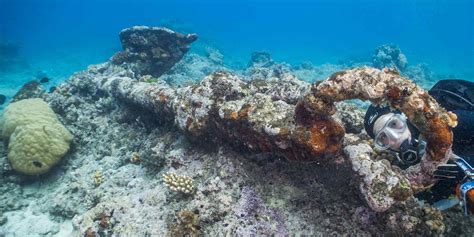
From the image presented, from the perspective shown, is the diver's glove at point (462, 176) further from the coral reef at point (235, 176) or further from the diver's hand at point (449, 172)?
the coral reef at point (235, 176)

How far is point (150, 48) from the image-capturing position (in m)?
15.1

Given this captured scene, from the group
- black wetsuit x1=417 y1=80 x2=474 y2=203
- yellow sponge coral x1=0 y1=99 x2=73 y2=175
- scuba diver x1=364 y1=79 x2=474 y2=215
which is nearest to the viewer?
scuba diver x1=364 y1=79 x2=474 y2=215

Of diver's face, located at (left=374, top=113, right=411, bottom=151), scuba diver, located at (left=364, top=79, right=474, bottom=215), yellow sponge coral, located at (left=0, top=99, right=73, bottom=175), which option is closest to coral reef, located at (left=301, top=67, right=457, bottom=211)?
scuba diver, located at (left=364, top=79, right=474, bottom=215)

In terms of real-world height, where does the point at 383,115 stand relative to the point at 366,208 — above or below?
Answer: above

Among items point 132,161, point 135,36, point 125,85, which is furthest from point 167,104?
point 135,36

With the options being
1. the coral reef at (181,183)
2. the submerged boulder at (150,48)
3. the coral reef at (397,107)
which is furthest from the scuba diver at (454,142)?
the submerged boulder at (150,48)

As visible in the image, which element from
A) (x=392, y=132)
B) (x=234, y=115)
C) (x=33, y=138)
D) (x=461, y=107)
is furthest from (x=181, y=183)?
(x=33, y=138)

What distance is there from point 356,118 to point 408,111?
2810mm

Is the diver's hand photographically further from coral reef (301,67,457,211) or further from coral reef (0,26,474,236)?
coral reef (0,26,474,236)

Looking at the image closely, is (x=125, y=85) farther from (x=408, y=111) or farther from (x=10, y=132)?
(x=408, y=111)

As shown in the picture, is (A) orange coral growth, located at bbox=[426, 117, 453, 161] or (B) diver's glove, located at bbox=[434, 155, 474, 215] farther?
(A) orange coral growth, located at bbox=[426, 117, 453, 161]

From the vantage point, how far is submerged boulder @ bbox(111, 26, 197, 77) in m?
15.0

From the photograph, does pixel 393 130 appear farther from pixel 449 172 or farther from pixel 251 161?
pixel 251 161

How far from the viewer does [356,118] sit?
22.6 feet
